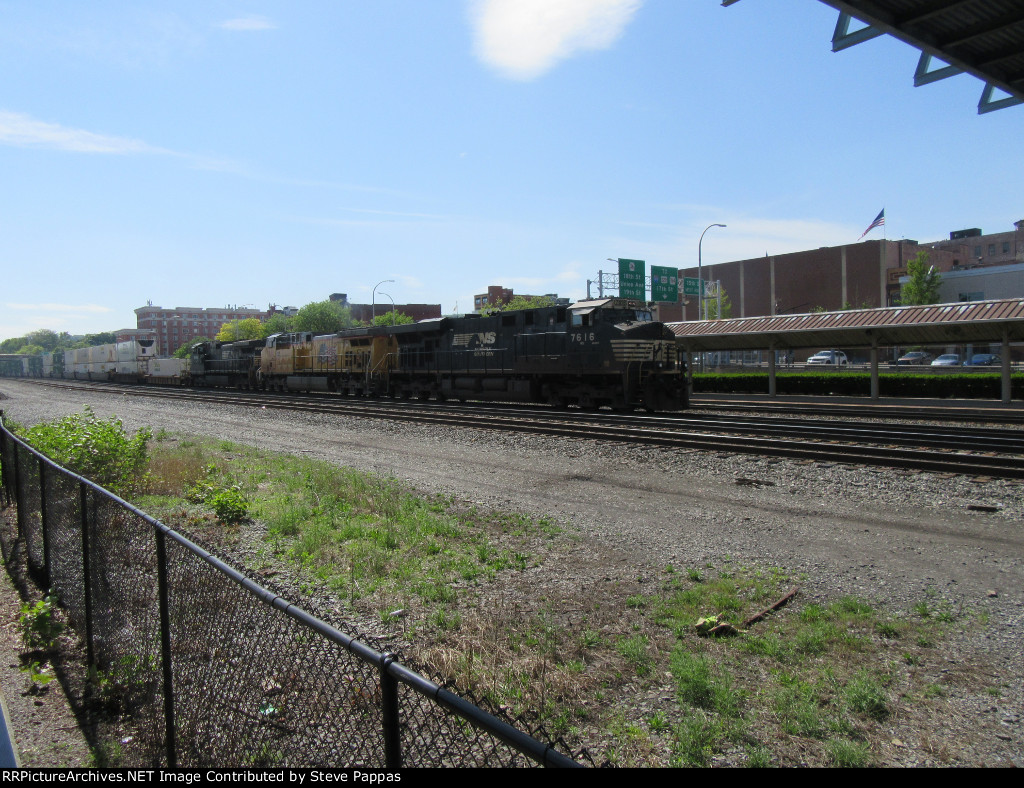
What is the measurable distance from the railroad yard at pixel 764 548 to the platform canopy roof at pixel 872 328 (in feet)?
22.5

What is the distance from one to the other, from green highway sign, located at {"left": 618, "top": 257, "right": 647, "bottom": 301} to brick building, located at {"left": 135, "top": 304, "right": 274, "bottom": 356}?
518 feet

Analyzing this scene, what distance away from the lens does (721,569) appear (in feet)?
21.7

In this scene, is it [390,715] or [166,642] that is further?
[166,642]

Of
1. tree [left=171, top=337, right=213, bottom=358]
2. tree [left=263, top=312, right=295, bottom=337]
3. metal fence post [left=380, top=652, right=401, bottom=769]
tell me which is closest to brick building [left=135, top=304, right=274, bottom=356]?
tree [left=263, top=312, right=295, bottom=337]

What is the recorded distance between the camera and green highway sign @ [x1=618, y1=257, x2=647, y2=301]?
38250 millimetres

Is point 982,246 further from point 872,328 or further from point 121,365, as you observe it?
point 121,365

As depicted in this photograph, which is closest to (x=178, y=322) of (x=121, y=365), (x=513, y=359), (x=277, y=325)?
(x=277, y=325)

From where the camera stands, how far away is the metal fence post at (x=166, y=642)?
3.39m

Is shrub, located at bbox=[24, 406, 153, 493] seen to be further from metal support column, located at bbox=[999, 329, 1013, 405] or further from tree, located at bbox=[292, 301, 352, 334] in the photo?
tree, located at bbox=[292, 301, 352, 334]

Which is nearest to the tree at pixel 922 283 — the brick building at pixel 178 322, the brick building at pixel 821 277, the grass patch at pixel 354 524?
the brick building at pixel 821 277

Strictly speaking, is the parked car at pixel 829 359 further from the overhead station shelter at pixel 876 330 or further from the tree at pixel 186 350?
the tree at pixel 186 350

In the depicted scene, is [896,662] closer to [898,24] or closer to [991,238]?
[898,24]

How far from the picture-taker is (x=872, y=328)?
2283 centimetres

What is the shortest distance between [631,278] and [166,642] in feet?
122
